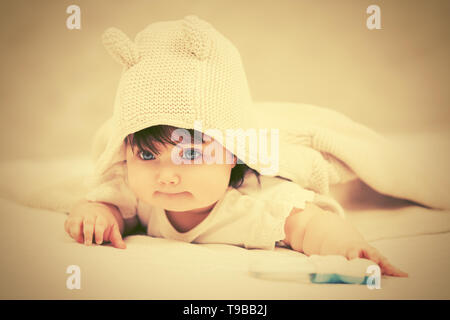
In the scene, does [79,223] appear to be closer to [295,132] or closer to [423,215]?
[295,132]

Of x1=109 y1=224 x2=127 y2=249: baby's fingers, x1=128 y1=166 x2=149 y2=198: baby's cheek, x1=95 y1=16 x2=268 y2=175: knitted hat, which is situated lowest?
x1=109 y1=224 x2=127 y2=249: baby's fingers

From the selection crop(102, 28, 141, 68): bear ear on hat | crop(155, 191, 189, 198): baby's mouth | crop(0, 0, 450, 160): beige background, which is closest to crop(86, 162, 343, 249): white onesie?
crop(155, 191, 189, 198): baby's mouth

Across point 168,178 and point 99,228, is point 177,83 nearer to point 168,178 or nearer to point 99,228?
point 168,178

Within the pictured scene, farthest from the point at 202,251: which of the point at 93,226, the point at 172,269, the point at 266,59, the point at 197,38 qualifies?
the point at 266,59

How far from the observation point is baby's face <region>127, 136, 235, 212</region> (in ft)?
2.26

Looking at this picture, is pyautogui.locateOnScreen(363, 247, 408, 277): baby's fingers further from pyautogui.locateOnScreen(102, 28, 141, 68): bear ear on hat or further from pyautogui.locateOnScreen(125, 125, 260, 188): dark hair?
pyautogui.locateOnScreen(102, 28, 141, 68): bear ear on hat

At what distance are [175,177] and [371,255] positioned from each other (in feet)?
1.02

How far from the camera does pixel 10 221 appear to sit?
2.72ft

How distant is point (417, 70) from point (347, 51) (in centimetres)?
18

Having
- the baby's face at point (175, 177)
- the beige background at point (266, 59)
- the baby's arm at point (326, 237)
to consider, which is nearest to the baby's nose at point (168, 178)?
the baby's face at point (175, 177)

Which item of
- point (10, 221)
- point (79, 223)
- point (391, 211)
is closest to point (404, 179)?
point (391, 211)

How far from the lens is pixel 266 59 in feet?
4.08

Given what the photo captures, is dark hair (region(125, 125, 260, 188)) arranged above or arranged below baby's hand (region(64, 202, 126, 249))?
above

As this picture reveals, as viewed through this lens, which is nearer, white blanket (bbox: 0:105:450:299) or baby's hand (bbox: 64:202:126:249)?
white blanket (bbox: 0:105:450:299)
